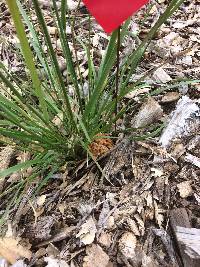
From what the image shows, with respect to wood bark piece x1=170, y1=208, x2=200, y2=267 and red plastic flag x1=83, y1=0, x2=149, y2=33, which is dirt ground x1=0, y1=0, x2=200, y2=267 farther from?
red plastic flag x1=83, y1=0, x2=149, y2=33

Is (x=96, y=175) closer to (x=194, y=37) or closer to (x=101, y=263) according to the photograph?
(x=101, y=263)

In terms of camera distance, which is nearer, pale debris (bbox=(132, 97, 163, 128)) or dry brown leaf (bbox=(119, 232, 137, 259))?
dry brown leaf (bbox=(119, 232, 137, 259))

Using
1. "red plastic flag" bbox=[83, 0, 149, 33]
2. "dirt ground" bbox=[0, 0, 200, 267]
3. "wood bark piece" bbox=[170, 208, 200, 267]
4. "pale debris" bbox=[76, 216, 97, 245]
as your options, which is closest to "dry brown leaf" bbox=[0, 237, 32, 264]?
"dirt ground" bbox=[0, 0, 200, 267]

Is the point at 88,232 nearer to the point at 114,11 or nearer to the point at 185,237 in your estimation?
the point at 185,237

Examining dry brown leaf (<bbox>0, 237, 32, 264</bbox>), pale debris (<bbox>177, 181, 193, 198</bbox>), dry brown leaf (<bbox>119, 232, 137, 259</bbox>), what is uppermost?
pale debris (<bbox>177, 181, 193, 198</bbox>)

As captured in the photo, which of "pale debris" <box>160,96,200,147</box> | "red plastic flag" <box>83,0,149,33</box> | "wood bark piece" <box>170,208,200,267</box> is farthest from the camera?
"pale debris" <box>160,96,200,147</box>

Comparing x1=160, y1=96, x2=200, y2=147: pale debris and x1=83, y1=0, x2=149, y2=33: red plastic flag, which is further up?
x1=160, y1=96, x2=200, y2=147: pale debris

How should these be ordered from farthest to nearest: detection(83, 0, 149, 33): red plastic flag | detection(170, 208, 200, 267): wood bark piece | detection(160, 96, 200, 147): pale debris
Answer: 1. detection(160, 96, 200, 147): pale debris
2. detection(170, 208, 200, 267): wood bark piece
3. detection(83, 0, 149, 33): red plastic flag
